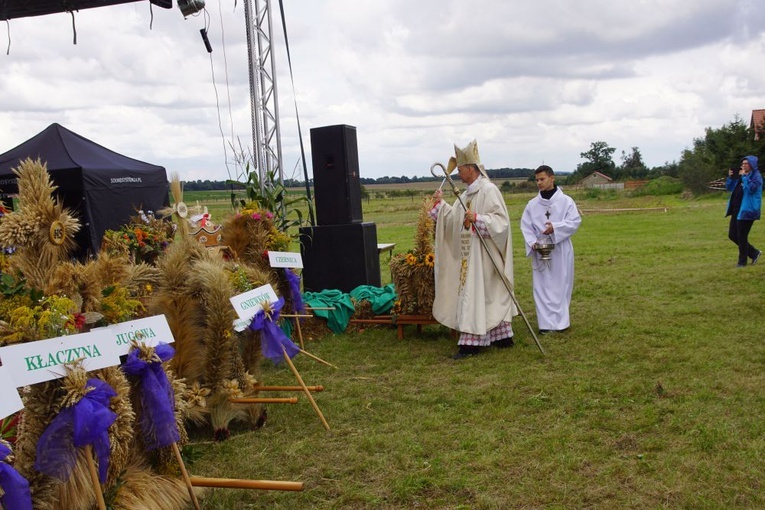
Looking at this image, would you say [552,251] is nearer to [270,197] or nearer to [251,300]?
[270,197]

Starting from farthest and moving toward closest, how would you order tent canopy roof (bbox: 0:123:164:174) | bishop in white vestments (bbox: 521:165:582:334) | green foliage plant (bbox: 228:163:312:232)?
tent canopy roof (bbox: 0:123:164:174)
green foliage plant (bbox: 228:163:312:232)
bishop in white vestments (bbox: 521:165:582:334)

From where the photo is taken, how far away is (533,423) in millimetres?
4828

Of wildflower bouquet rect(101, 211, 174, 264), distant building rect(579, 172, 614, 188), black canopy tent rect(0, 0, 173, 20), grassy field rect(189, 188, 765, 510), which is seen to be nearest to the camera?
grassy field rect(189, 188, 765, 510)

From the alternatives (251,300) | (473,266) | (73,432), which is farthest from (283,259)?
(73,432)

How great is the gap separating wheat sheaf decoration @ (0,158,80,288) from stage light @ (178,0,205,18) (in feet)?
15.5

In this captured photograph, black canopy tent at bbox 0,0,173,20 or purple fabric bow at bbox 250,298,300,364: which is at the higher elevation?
black canopy tent at bbox 0,0,173,20

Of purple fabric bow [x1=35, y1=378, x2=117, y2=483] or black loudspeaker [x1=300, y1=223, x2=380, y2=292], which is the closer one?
purple fabric bow [x1=35, y1=378, x2=117, y2=483]

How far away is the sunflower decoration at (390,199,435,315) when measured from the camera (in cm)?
749

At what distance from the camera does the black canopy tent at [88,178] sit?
29.9 ft

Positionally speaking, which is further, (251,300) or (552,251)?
(552,251)

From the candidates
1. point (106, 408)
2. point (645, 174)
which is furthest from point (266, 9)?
point (645, 174)

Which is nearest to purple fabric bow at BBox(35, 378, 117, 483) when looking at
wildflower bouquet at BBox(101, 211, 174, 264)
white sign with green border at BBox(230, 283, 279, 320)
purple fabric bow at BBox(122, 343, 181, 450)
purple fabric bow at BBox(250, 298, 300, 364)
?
purple fabric bow at BBox(122, 343, 181, 450)

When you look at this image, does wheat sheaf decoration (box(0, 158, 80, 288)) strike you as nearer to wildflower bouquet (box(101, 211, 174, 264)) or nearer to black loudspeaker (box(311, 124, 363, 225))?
wildflower bouquet (box(101, 211, 174, 264))

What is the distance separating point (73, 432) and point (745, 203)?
1047 cm
